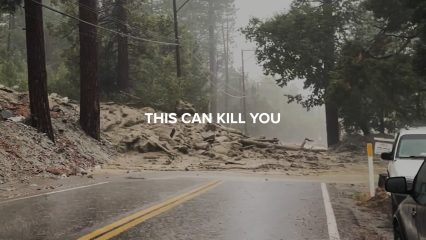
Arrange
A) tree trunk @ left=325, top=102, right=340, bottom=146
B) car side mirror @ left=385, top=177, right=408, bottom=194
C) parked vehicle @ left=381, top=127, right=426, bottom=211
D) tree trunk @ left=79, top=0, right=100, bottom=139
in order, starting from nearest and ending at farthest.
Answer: car side mirror @ left=385, top=177, right=408, bottom=194 → parked vehicle @ left=381, top=127, right=426, bottom=211 → tree trunk @ left=79, top=0, right=100, bottom=139 → tree trunk @ left=325, top=102, right=340, bottom=146

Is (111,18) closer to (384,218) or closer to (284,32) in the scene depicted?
(284,32)

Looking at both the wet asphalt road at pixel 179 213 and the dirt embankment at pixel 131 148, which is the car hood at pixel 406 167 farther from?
the dirt embankment at pixel 131 148

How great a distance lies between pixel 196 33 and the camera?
9356 cm

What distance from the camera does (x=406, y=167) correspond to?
915 centimetres

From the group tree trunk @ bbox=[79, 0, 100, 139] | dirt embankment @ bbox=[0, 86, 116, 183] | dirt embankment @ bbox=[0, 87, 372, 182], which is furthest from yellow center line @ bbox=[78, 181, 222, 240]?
tree trunk @ bbox=[79, 0, 100, 139]

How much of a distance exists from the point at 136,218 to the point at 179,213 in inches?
38.4

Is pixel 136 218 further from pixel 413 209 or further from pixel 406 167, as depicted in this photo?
pixel 413 209

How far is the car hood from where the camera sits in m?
8.66

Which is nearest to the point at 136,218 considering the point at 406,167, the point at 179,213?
the point at 179,213

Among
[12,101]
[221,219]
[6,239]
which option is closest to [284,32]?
[12,101]

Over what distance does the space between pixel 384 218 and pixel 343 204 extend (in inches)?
75.4

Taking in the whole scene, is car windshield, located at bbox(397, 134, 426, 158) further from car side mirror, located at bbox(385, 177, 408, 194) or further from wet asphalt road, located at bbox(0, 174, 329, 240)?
car side mirror, located at bbox(385, 177, 408, 194)

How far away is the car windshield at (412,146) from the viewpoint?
33.7ft

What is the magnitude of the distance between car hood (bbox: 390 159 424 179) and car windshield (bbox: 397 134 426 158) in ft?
1.68
